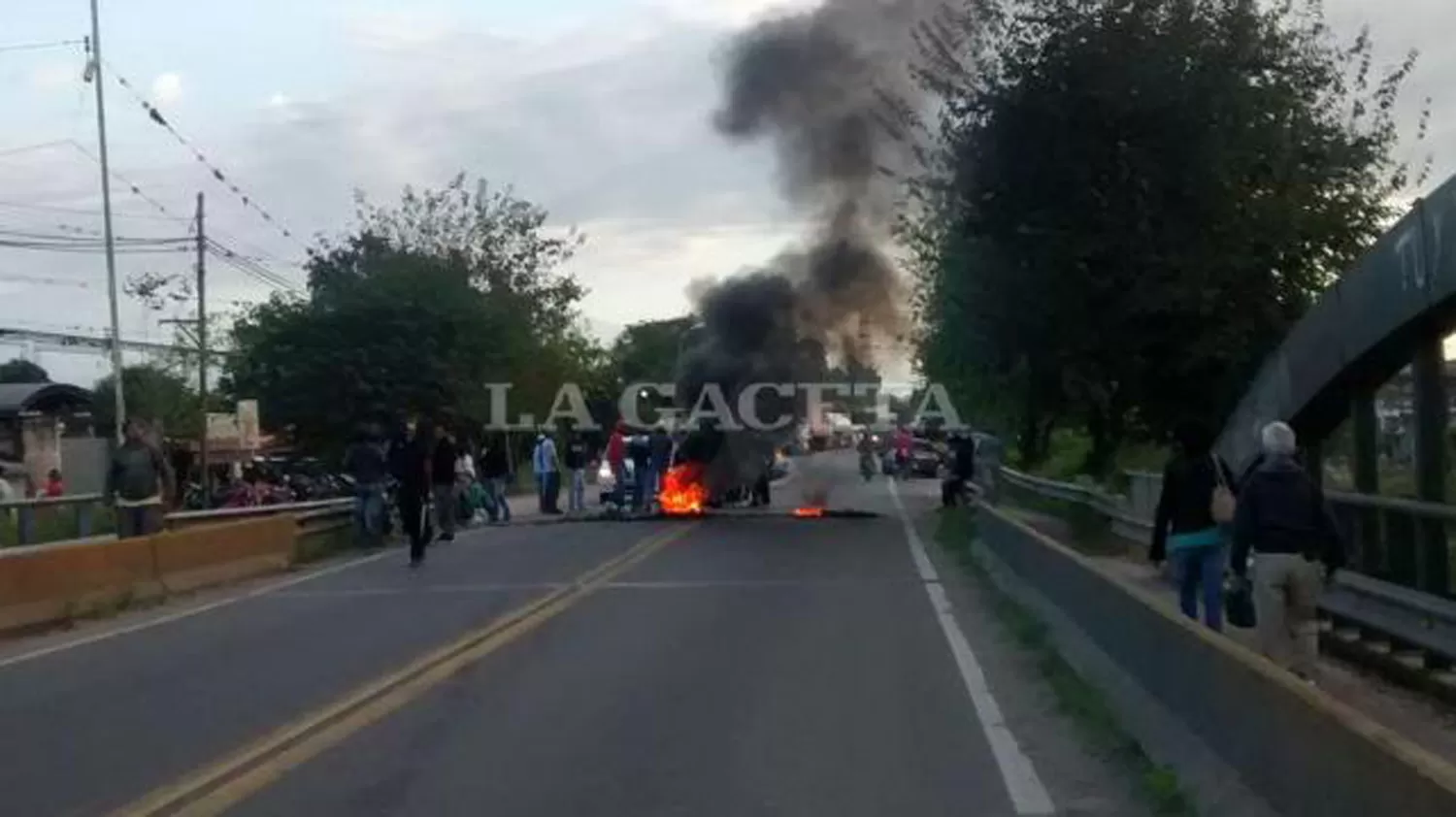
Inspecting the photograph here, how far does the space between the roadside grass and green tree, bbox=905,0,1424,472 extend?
9346mm

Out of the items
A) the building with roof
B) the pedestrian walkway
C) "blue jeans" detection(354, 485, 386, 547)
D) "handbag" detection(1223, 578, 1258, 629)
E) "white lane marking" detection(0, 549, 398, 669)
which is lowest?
the pedestrian walkway

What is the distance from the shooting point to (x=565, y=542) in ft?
106

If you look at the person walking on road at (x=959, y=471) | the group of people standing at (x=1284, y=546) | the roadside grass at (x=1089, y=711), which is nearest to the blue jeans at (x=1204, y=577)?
the roadside grass at (x=1089, y=711)

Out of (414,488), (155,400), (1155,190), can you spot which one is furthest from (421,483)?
(155,400)

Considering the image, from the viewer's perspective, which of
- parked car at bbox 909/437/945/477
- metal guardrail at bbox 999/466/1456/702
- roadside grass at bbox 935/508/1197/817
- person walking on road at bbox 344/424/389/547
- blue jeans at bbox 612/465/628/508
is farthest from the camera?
parked car at bbox 909/437/945/477

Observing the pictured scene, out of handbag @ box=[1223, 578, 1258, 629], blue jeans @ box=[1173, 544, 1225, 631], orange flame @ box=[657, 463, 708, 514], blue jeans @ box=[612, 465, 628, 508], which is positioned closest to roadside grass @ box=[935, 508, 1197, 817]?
blue jeans @ box=[1173, 544, 1225, 631]

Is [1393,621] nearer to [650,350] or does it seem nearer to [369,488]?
[369,488]

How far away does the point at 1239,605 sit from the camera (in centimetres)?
1561

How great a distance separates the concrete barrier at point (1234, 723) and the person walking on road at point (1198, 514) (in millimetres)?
627

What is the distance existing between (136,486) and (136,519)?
1.26 ft

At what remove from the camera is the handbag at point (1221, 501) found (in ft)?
49.5

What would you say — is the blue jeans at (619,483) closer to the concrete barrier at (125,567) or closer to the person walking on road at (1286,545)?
the concrete barrier at (125,567)

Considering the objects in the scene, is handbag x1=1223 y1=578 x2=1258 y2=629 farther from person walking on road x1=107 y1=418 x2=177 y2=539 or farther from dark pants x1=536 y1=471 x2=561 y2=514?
dark pants x1=536 y1=471 x2=561 y2=514

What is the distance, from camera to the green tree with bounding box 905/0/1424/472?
31.0m
